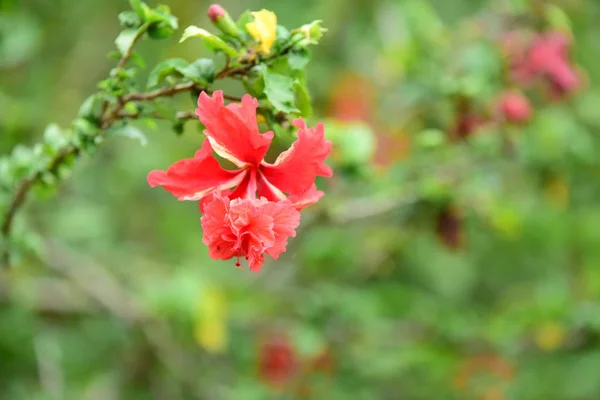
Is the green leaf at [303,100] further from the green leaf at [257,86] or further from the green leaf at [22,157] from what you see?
the green leaf at [22,157]

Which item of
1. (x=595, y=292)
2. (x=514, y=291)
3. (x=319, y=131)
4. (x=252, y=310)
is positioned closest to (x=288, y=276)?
(x=252, y=310)

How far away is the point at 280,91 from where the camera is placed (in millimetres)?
911

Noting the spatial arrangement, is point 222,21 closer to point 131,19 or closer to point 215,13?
point 215,13

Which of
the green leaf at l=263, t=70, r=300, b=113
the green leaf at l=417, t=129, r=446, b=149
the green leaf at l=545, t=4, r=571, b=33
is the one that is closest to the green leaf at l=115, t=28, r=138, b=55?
the green leaf at l=263, t=70, r=300, b=113

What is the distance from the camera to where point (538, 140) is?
2242 mm

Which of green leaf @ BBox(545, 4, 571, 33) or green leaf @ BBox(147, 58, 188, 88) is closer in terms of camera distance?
green leaf @ BBox(147, 58, 188, 88)

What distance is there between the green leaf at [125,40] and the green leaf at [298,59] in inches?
8.8

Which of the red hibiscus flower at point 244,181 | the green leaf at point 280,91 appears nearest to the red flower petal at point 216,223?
the red hibiscus flower at point 244,181

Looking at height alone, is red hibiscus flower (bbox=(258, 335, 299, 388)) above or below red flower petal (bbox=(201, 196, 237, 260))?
above

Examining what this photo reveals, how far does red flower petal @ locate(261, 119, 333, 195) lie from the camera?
87 centimetres

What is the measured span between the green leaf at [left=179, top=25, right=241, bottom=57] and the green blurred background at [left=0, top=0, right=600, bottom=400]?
71cm

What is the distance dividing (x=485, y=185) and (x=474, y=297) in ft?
6.10

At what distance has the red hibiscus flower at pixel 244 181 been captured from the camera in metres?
0.81

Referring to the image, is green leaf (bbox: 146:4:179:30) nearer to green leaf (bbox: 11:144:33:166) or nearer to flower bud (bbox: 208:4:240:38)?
flower bud (bbox: 208:4:240:38)
